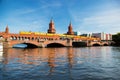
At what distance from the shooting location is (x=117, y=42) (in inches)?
6698

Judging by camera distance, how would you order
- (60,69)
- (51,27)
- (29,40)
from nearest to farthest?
(60,69)
(29,40)
(51,27)

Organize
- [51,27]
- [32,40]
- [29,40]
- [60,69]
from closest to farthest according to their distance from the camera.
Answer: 1. [60,69]
2. [29,40]
3. [32,40]
4. [51,27]

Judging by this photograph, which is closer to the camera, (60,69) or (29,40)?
(60,69)

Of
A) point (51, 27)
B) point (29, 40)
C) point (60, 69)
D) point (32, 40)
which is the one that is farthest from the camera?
point (51, 27)

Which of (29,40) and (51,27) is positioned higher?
(51,27)

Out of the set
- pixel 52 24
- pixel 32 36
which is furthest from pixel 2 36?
pixel 52 24

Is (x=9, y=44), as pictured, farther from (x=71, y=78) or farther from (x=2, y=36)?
(x=71, y=78)

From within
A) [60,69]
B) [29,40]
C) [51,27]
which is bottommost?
[60,69]

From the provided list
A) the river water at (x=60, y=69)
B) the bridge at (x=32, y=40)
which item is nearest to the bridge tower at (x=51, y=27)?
the bridge at (x=32, y=40)

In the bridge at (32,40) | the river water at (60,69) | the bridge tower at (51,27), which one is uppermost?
the bridge tower at (51,27)

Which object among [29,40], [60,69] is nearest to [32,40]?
[29,40]

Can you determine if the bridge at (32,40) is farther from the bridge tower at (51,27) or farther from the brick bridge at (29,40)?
the bridge tower at (51,27)

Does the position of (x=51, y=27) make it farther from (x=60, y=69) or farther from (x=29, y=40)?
(x=60, y=69)

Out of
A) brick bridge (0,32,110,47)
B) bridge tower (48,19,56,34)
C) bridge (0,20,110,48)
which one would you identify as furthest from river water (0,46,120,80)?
bridge tower (48,19,56,34)
